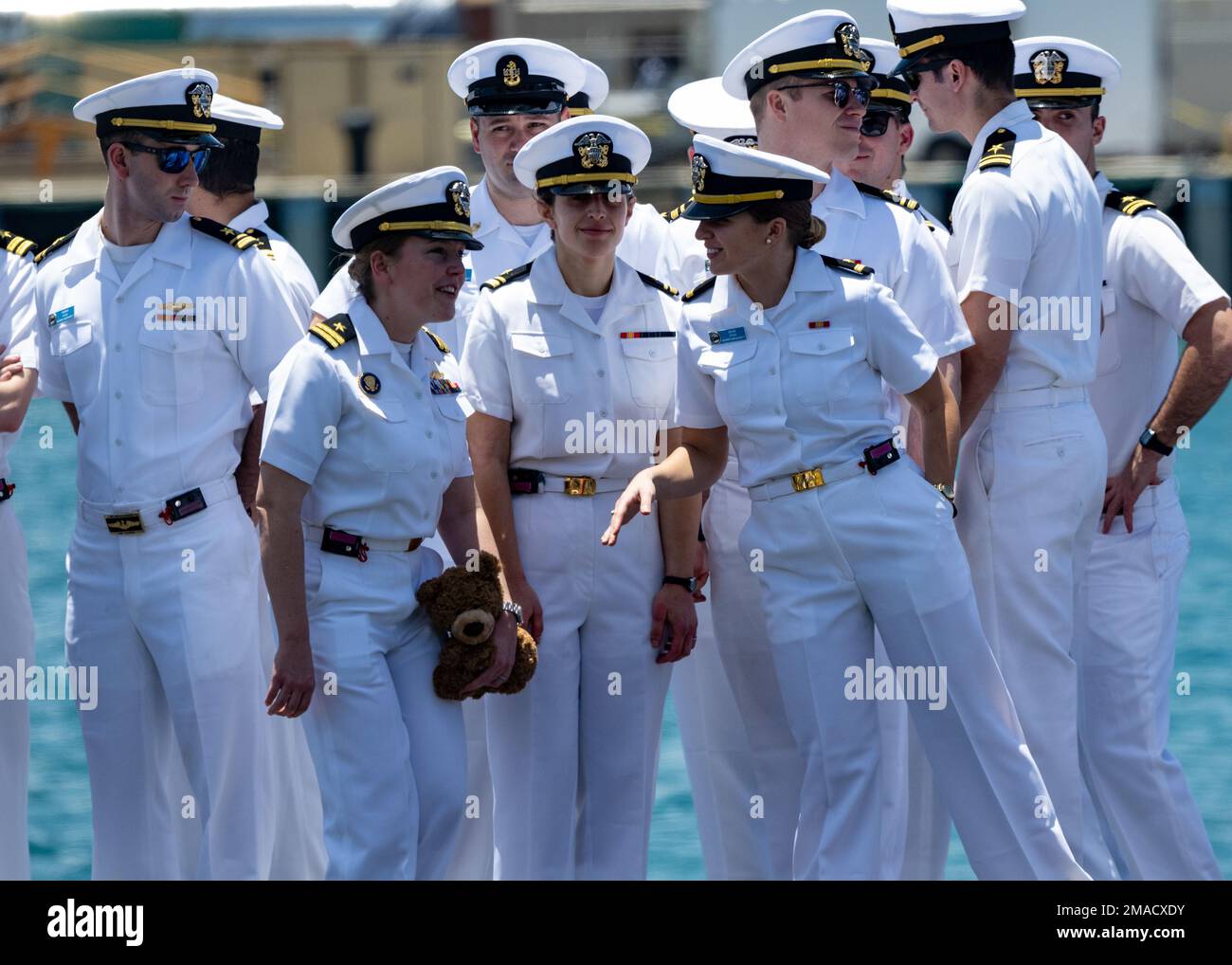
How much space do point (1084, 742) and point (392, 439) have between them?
2.17m

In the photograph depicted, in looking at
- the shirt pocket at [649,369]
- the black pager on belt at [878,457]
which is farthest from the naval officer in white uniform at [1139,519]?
the shirt pocket at [649,369]

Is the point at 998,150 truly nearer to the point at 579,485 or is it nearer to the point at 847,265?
the point at 847,265

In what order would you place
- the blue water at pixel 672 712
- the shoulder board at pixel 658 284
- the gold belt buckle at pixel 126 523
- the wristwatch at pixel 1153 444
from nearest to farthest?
the gold belt buckle at pixel 126 523
the shoulder board at pixel 658 284
the wristwatch at pixel 1153 444
the blue water at pixel 672 712

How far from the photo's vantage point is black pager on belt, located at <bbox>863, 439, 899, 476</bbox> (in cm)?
438

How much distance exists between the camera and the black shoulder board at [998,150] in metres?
4.81

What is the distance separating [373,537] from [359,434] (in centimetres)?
24

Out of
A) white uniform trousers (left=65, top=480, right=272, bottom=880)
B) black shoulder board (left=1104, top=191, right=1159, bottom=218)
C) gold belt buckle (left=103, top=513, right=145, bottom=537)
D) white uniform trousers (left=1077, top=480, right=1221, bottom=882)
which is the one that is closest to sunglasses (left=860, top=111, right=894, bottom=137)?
black shoulder board (left=1104, top=191, right=1159, bottom=218)

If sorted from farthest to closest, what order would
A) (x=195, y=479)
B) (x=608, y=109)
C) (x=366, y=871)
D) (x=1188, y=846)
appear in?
(x=608, y=109) → (x=1188, y=846) → (x=195, y=479) → (x=366, y=871)

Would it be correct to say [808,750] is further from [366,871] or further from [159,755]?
[159,755]

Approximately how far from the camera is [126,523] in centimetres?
471

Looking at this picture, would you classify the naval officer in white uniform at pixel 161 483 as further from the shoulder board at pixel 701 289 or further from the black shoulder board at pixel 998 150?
the black shoulder board at pixel 998 150

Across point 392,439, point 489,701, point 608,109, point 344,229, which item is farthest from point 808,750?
point 608,109

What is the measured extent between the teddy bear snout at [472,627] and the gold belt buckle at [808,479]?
778 mm

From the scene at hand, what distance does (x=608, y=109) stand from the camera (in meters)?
26.8
